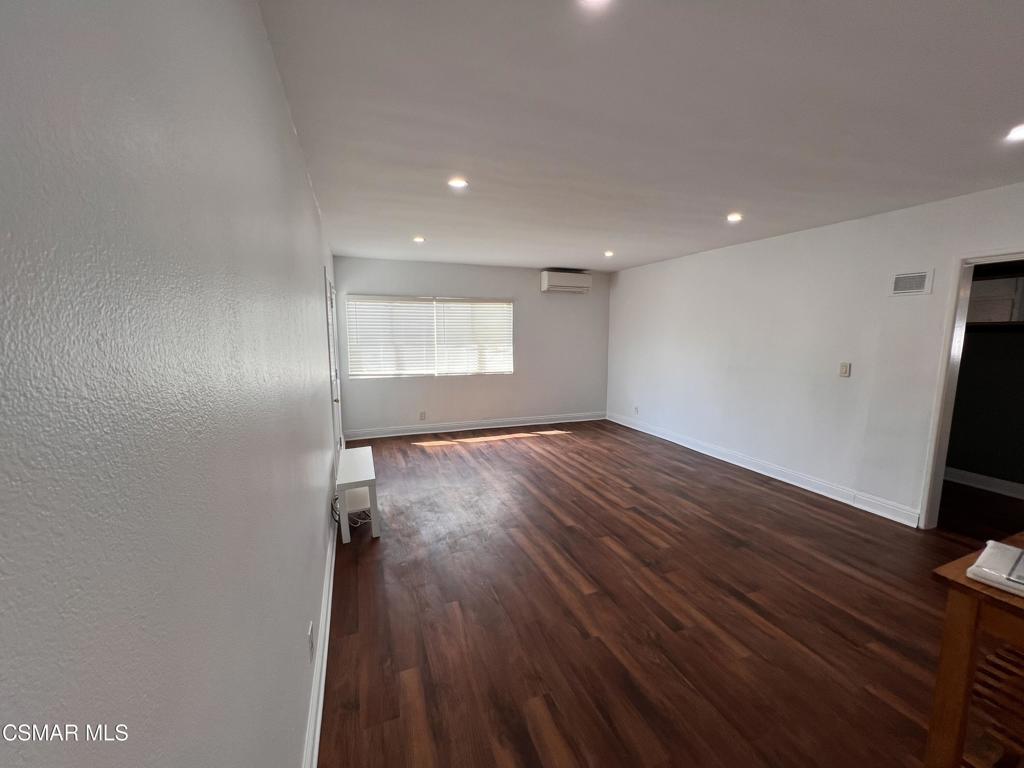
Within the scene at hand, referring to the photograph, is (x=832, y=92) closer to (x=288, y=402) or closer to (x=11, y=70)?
(x=11, y=70)

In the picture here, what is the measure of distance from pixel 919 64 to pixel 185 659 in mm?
2493

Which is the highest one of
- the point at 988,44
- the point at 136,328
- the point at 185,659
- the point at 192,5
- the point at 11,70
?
the point at 988,44

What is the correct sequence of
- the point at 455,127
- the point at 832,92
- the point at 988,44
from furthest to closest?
the point at 455,127
the point at 832,92
the point at 988,44

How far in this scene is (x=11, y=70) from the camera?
0.90 feet

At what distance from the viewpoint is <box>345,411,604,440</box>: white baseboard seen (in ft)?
17.4

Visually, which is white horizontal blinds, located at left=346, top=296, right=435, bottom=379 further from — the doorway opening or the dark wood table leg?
the doorway opening

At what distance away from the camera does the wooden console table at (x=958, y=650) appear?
3.77 ft

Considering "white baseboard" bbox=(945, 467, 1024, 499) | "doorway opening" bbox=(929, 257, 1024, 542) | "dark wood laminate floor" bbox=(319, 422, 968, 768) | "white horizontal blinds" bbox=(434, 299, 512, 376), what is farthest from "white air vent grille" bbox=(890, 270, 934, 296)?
"white horizontal blinds" bbox=(434, 299, 512, 376)

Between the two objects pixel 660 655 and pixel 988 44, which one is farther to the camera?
pixel 660 655

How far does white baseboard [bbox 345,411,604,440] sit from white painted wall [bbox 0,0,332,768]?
4.55 meters

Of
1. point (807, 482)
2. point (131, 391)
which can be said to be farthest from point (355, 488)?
point (807, 482)

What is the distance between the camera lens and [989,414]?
12.2 feet

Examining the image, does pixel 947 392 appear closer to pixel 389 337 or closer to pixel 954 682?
pixel 954 682

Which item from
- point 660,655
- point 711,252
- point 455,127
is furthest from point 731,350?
point 455,127
